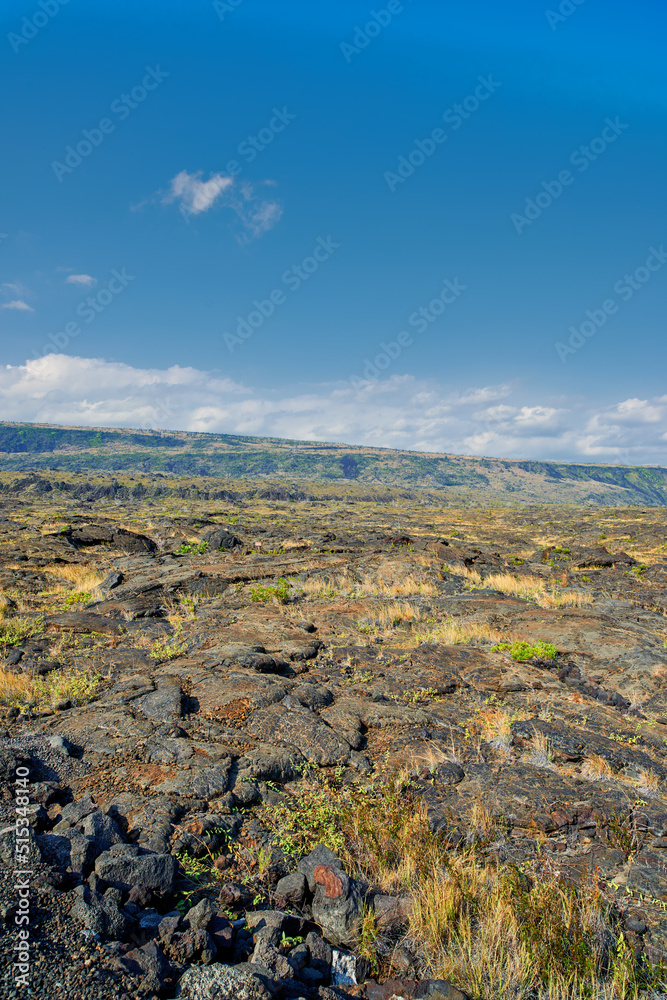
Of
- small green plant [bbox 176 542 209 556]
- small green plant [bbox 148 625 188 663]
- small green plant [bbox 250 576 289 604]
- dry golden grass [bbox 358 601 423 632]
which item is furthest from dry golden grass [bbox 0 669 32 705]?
small green plant [bbox 176 542 209 556]

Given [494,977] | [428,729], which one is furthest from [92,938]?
[428,729]

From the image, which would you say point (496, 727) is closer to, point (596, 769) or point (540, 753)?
point (540, 753)

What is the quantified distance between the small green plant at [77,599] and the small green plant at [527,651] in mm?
11269

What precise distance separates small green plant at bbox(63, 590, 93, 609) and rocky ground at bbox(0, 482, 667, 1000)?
5.8 inches

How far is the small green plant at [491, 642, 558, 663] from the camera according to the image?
923 cm

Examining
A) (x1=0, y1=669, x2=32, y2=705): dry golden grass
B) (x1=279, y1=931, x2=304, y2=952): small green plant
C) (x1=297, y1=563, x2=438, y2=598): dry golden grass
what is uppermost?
(x1=279, y1=931, x2=304, y2=952): small green plant

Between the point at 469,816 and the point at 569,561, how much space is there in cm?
2299

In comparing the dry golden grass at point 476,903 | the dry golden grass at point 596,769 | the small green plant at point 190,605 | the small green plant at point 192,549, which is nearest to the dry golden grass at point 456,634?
the dry golden grass at point 596,769

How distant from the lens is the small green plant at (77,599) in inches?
519

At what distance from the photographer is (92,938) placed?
2617 mm

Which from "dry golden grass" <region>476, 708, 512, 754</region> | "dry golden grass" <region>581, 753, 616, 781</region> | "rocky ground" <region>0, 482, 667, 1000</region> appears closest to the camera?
"rocky ground" <region>0, 482, 667, 1000</region>

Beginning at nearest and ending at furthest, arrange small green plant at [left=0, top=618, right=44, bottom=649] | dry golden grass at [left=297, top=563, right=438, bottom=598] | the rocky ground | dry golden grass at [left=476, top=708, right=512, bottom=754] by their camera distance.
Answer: the rocky ground
dry golden grass at [left=476, top=708, right=512, bottom=754]
small green plant at [left=0, top=618, right=44, bottom=649]
dry golden grass at [left=297, top=563, right=438, bottom=598]

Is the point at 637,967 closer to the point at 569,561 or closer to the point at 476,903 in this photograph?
the point at 476,903

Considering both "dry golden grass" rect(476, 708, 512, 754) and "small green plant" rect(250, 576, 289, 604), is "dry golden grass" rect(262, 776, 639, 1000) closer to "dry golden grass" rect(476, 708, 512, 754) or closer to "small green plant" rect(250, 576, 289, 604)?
"dry golden grass" rect(476, 708, 512, 754)
